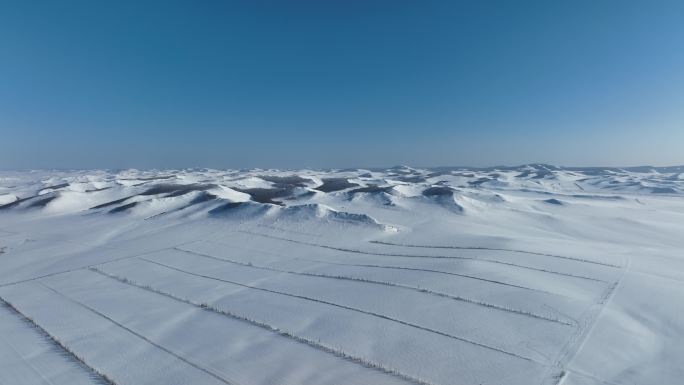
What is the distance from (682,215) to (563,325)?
4435cm

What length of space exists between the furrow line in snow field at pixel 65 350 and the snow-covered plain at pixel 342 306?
→ 0.08 m

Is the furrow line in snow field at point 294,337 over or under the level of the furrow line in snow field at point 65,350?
over

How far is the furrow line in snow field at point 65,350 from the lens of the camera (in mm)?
10915

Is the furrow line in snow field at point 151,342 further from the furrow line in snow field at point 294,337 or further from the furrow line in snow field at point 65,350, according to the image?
the furrow line in snow field at point 294,337

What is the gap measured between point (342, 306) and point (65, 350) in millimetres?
10138

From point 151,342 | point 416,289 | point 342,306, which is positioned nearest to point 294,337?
point 342,306

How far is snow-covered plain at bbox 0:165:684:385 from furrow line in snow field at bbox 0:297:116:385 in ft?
0.25

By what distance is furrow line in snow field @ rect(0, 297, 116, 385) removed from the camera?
1091 centimetres

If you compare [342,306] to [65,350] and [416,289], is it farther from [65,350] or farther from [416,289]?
[65,350]

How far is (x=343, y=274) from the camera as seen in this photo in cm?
2059

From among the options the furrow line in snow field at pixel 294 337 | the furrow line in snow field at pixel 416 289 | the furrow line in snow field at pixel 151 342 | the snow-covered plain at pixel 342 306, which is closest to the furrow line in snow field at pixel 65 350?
the snow-covered plain at pixel 342 306

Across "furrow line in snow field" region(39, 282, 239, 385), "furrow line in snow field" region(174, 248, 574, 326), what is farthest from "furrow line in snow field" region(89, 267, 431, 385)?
"furrow line in snow field" region(174, 248, 574, 326)

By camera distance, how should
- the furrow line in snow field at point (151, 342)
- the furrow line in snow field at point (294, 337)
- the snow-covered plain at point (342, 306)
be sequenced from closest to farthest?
1. the furrow line in snow field at point (151, 342)
2. the furrow line in snow field at point (294, 337)
3. the snow-covered plain at point (342, 306)

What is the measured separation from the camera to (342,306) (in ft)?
52.0
